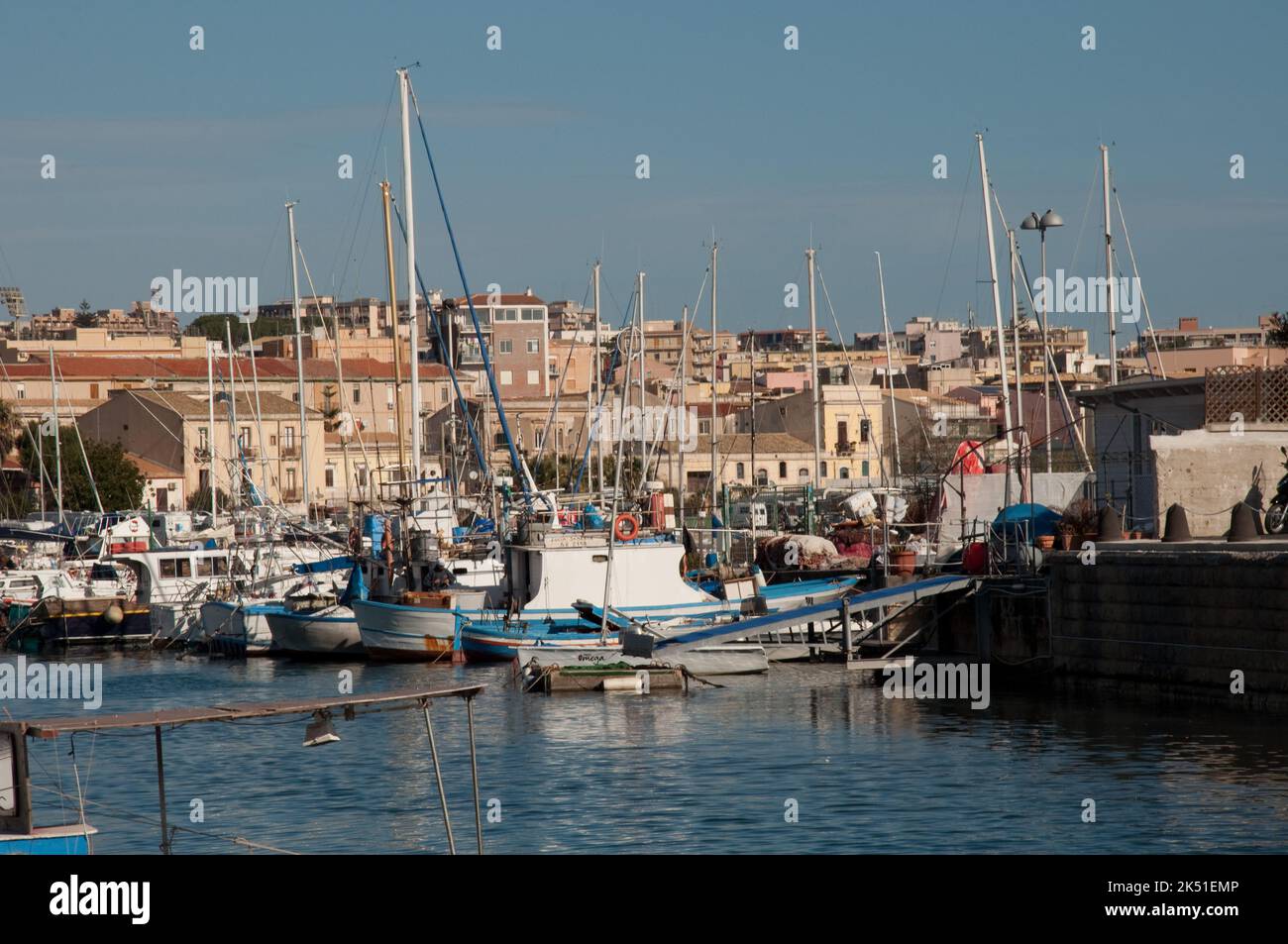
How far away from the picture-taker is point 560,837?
63.0ft

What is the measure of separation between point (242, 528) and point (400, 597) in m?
17.2

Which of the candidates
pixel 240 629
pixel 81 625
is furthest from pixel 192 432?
pixel 240 629

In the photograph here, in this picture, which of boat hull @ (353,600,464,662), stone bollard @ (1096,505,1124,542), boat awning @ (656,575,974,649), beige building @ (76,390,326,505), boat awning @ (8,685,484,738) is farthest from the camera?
beige building @ (76,390,326,505)

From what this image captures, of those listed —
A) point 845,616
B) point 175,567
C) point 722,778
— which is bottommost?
point 722,778

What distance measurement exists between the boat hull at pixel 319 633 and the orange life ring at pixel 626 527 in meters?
6.79

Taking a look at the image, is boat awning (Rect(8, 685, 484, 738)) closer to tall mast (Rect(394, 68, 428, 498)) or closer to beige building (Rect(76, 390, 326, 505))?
tall mast (Rect(394, 68, 428, 498))

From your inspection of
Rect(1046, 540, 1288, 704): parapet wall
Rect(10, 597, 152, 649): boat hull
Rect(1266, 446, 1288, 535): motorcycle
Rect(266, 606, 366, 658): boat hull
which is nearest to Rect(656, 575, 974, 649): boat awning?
Rect(1046, 540, 1288, 704): parapet wall

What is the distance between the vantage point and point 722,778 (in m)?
22.7

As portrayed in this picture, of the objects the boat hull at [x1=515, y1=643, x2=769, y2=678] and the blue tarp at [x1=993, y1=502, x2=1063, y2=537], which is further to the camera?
the blue tarp at [x1=993, y1=502, x2=1063, y2=537]

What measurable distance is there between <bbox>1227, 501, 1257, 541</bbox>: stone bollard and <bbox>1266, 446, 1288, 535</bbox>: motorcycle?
106 inches

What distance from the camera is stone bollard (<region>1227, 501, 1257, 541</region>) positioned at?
1006 inches

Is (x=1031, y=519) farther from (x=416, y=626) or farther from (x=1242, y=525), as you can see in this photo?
(x=416, y=626)

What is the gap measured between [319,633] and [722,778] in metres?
20.2

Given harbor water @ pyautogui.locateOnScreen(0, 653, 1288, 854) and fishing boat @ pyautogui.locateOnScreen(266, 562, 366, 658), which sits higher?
fishing boat @ pyautogui.locateOnScreen(266, 562, 366, 658)
